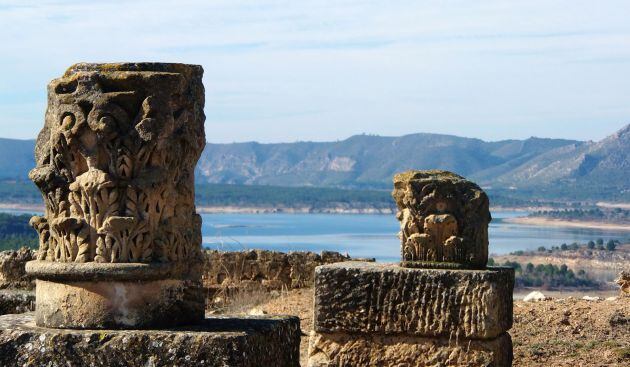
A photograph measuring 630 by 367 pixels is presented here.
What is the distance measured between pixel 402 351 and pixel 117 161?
4528 millimetres

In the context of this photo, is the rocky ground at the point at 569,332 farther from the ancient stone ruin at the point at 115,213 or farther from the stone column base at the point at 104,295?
the stone column base at the point at 104,295

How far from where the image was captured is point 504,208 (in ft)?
500

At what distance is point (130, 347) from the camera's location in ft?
15.2

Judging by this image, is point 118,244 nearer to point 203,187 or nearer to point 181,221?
point 181,221

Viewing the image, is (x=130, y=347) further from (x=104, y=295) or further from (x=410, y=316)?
(x=410, y=316)

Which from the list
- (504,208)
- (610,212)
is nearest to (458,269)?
(610,212)

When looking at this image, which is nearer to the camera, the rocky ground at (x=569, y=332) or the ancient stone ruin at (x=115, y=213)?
the ancient stone ruin at (x=115, y=213)

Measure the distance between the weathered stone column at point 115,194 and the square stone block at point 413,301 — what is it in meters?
4.10

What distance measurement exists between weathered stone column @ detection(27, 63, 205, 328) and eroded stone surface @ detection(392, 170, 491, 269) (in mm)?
4386

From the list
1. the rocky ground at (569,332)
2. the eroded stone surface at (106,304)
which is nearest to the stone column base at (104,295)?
the eroded stone surface at (106,304)

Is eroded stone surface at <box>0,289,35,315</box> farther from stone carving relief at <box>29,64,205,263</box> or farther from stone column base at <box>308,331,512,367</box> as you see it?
stone column base at <box>308,331,512,367</box>

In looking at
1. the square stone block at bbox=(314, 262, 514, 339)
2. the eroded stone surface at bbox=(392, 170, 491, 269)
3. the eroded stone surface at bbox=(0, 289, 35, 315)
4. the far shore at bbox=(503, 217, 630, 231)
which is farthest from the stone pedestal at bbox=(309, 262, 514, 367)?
the far shore at bbox=(503, 217, 630, 231)

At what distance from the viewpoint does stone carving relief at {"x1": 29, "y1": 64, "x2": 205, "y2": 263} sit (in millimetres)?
4816

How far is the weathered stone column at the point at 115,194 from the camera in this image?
4797 mm
